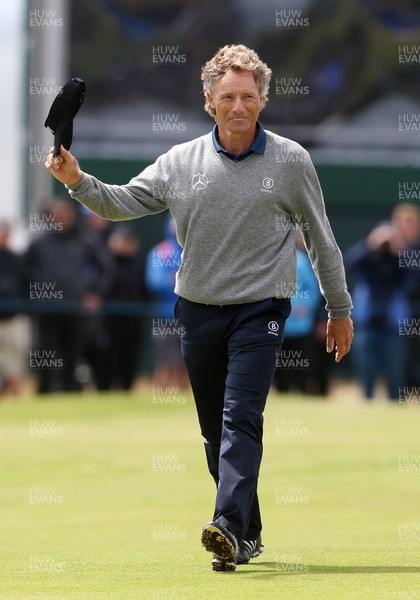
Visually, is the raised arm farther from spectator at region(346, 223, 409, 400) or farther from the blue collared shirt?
spectator at region(346, 223, 409, 400)

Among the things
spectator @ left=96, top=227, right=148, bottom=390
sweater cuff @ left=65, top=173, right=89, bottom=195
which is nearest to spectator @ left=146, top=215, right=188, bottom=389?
spectator @ left=96, top=227, right=148, bottom=390

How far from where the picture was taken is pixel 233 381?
704 centimetres

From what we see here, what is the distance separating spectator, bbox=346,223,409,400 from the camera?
1925 cm

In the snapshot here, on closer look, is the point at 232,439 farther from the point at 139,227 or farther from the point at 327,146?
the point at 327,146

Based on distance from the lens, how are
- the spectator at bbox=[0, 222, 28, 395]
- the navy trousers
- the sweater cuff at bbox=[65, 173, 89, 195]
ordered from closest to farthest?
the navy trousers < the sweater cuff at bbox=[65, 173, 89, 195] < the spectator at bbox=[0, 222, 28, 395]

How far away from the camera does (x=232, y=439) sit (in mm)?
6969

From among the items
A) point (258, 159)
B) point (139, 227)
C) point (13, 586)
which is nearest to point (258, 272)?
point (258, 159)

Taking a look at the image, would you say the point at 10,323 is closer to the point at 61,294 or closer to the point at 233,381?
the point at 61,294

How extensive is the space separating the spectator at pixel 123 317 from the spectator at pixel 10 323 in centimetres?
108

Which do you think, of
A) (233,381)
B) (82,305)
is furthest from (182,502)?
(82,305)

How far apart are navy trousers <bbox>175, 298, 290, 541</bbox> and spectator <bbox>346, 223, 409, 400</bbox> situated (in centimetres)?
1192

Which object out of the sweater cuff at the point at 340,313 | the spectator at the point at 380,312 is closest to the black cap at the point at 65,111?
the sweater cuff at the point at 340,313

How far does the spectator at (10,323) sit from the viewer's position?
757 inches

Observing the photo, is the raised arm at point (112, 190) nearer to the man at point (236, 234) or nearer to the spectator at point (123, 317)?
the man at point (236, 234)
